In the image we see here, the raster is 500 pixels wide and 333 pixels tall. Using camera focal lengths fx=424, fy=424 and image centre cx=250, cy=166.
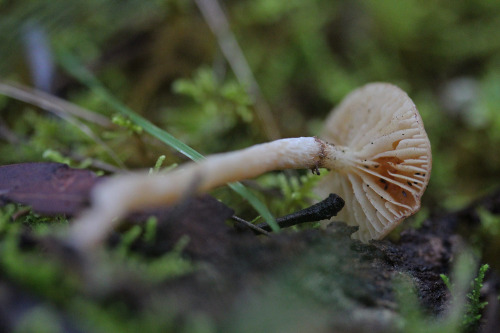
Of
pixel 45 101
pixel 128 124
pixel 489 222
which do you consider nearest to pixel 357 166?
pixel 489 222

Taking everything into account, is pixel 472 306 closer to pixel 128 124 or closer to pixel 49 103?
pixel 128 124

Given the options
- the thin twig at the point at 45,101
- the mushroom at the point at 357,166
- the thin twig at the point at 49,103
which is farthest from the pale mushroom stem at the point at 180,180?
the thin twig at the point at 45,101

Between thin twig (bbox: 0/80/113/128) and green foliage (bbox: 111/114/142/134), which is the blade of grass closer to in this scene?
green foliage (bbox: 111/114/142/134)

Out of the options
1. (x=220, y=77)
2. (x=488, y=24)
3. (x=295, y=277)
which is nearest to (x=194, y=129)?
(x=220, y=77)

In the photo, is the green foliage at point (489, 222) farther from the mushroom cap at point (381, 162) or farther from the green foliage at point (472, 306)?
the green foliage at point (472, 306)

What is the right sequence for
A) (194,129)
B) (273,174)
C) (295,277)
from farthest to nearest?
(194,129)
(273,174)
(295,277)

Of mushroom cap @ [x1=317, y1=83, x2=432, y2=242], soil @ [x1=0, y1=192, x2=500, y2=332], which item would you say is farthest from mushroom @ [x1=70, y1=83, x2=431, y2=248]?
soil @ [x1=0, y1=192, x2=500, y2=332]

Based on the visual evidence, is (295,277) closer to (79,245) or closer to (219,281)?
(219,281)

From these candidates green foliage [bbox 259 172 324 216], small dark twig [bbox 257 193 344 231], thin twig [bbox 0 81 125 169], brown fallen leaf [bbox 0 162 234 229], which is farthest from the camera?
thin twig [bbox 0 81 125 169]
